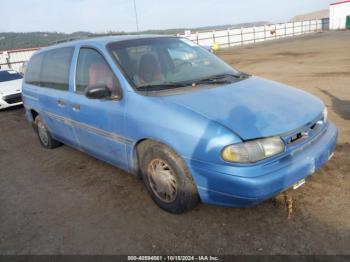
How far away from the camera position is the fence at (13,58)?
2227 centimetres

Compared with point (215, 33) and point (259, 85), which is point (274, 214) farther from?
point (215, 33)

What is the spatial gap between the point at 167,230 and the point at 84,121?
70.2 inches

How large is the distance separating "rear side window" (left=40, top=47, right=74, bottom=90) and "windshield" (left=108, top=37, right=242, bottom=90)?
37.2 inches

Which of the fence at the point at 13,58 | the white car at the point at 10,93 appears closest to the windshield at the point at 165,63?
the white car at the point at 10,93

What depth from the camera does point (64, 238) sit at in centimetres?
319

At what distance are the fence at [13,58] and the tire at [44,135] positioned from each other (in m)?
18.1

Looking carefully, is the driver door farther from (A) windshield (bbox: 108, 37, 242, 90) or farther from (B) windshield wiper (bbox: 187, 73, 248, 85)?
(B) windshield wiper (bbox: 187, 73, 248, 85)

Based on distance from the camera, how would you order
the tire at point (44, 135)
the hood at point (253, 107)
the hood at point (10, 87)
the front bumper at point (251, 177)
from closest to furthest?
the front bumper at point (251, 177), the hood at point (253, 107), the tire at point (44, 135), the hood at point (10, 87)

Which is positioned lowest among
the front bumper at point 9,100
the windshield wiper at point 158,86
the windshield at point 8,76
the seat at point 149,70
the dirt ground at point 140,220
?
the dirt ground at point 140,220

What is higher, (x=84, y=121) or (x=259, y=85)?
(x=259, y=85)

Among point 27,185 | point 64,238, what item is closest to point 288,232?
point 64,238

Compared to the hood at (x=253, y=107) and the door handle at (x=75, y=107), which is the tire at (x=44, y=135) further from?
the hood at (x=253, y=107)

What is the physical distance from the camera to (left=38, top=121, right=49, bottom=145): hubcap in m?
5.75

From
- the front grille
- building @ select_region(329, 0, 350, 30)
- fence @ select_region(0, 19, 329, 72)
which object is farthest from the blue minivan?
building @ select_region(329, 0, 350, 30)
